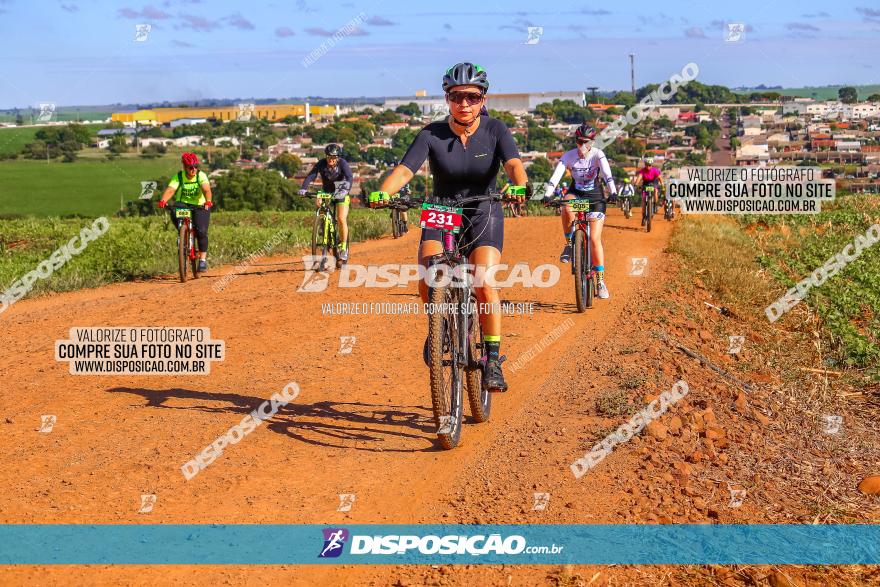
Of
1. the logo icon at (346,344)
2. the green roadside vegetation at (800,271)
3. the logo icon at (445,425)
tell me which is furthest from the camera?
the green roadside vegetation at (800,271)

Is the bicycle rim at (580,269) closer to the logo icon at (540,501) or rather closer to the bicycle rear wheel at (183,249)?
the logo icon at (540,501)

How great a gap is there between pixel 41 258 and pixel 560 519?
19.5 metres

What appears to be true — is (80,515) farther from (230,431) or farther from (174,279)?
(174,279)

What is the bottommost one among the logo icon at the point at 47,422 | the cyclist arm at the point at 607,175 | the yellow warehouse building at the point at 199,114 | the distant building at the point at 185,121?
the logo icon at the point at 47,422

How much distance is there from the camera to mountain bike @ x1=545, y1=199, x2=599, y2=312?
505 inches

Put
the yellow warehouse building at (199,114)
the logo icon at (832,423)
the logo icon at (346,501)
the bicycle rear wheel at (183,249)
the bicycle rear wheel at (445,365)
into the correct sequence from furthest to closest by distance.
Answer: the yellow warehouse building at (199,114) < the bicycle rear wheel at (183,249) < the logo icon at (832,423) < the bicycle rear wheel at (445,365) < the logo icon at (346,501)

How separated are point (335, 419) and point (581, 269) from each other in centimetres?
554

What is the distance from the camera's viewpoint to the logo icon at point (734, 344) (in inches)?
475

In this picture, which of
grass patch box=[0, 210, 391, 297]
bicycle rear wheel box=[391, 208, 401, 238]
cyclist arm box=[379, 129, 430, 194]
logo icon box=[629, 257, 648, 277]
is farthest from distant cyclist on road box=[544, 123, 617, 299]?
bicycle rear wheel box=[391, 208, 401, 238]

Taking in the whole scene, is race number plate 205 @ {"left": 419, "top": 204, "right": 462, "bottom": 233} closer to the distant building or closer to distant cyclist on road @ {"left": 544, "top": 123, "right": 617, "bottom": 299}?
distant cyclist on road @ {"left": 544, "top": 123, "right": 617, "bottom": 299}

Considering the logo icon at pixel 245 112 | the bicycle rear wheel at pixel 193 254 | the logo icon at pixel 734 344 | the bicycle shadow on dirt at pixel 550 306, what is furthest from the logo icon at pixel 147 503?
the logo icon at pixel 245 112

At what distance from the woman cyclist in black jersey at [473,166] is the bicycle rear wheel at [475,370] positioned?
87 millimetres

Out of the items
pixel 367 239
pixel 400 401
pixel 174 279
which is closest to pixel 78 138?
pixel 367 239

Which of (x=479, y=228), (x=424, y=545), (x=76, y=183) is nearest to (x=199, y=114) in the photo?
(x=76, y=183)
